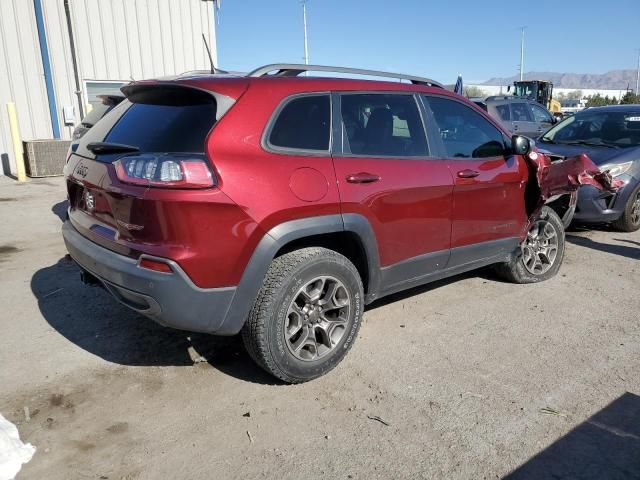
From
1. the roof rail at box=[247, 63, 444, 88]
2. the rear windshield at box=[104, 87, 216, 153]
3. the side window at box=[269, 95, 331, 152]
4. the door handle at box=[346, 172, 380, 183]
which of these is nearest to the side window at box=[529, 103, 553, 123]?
the roof rail at box=[247, 63, 444, 88]

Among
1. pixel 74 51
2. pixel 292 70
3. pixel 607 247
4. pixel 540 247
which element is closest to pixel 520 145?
pixel 540 247

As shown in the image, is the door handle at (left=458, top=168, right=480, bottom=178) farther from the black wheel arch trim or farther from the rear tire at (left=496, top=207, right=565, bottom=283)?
the black wheel arch trim

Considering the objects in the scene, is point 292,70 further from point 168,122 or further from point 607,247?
point 607,247

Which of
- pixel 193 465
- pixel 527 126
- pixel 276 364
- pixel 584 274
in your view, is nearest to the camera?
pixel 193 465

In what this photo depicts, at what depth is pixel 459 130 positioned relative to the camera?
410 centimetres

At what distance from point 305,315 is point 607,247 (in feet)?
15.3

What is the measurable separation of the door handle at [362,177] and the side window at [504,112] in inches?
435

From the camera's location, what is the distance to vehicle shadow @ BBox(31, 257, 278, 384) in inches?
136

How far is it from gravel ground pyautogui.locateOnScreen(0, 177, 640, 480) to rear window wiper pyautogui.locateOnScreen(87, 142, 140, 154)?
1.40m

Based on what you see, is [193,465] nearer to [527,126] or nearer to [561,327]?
[561,327]

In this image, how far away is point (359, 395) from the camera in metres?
3.05

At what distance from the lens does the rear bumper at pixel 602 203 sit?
626 cm

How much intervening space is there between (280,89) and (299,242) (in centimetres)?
91

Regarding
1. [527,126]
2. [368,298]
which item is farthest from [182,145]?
[527,126]
